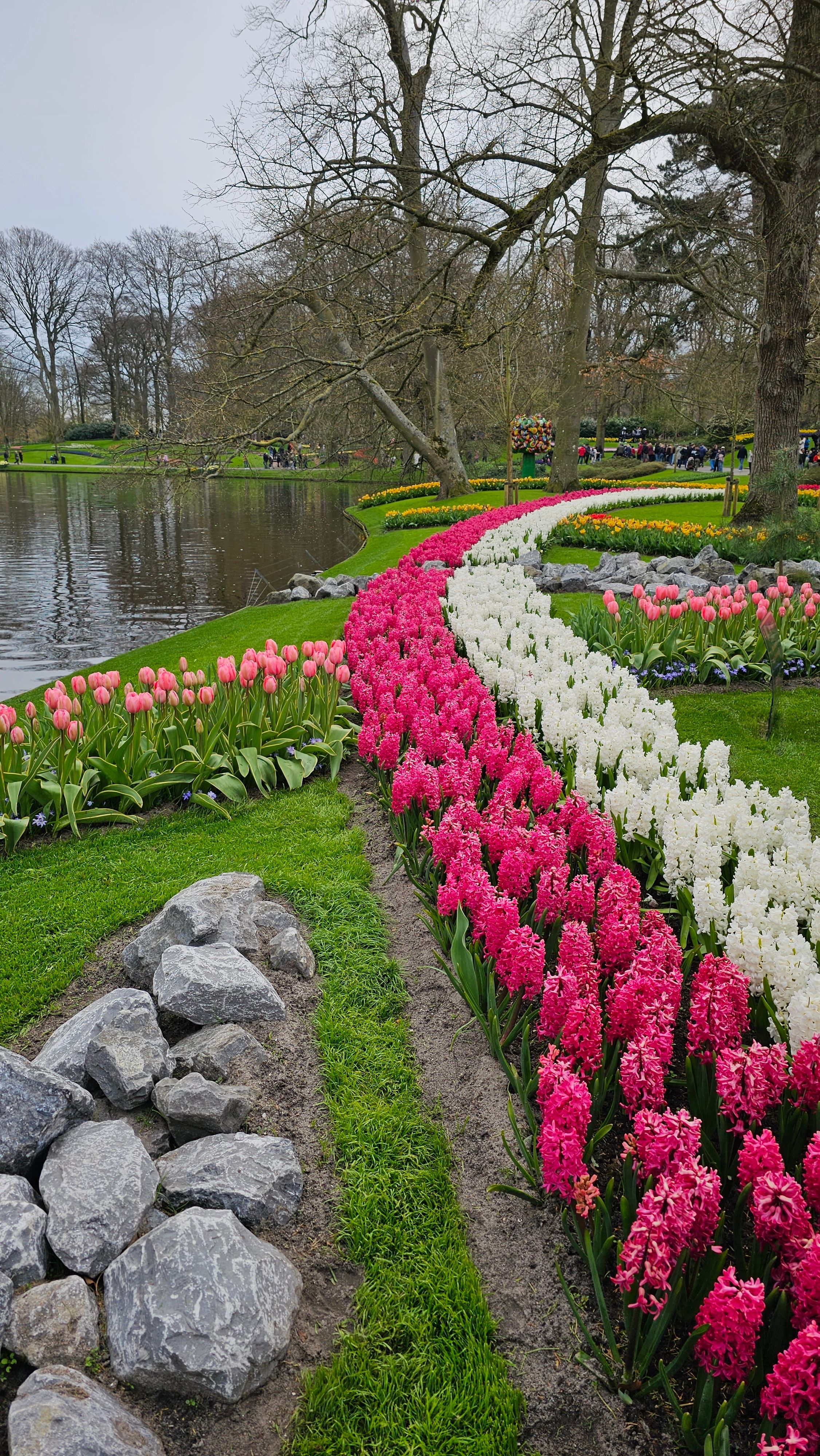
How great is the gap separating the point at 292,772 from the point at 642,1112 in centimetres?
382

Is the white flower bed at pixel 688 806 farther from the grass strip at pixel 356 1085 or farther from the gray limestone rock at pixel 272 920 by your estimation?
the gray limestone rock at pixel 272 920

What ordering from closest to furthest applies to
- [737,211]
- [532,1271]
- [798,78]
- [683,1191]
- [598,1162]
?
1. [683,1191]
2. [532,1271]
3. [598,1162]
4. [798,78]
5. [737,211]

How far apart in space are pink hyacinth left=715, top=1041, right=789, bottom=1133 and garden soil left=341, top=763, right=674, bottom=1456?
586 millimetres

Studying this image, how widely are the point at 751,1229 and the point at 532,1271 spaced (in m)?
0.55

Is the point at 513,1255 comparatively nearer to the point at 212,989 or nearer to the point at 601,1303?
the point at 601,1303

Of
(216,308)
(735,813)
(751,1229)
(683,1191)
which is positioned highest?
(216,308)

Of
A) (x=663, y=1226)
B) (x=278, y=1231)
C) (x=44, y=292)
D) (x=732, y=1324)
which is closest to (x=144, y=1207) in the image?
(x=278, y=1231)

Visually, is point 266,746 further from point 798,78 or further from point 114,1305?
→ point 798,78

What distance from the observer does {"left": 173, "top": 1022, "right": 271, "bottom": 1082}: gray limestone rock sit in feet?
9.37

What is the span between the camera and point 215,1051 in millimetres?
2879

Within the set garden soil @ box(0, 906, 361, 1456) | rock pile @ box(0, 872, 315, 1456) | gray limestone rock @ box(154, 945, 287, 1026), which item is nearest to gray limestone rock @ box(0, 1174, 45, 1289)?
rock pile @ box(0, 872, 315, 1456)

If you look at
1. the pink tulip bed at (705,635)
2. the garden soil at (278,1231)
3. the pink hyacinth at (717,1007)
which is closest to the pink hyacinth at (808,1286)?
the pink hyacinth at (717,1007)

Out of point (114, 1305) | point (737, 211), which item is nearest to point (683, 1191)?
point (114, 1305)

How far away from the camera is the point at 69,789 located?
4.79 meters
